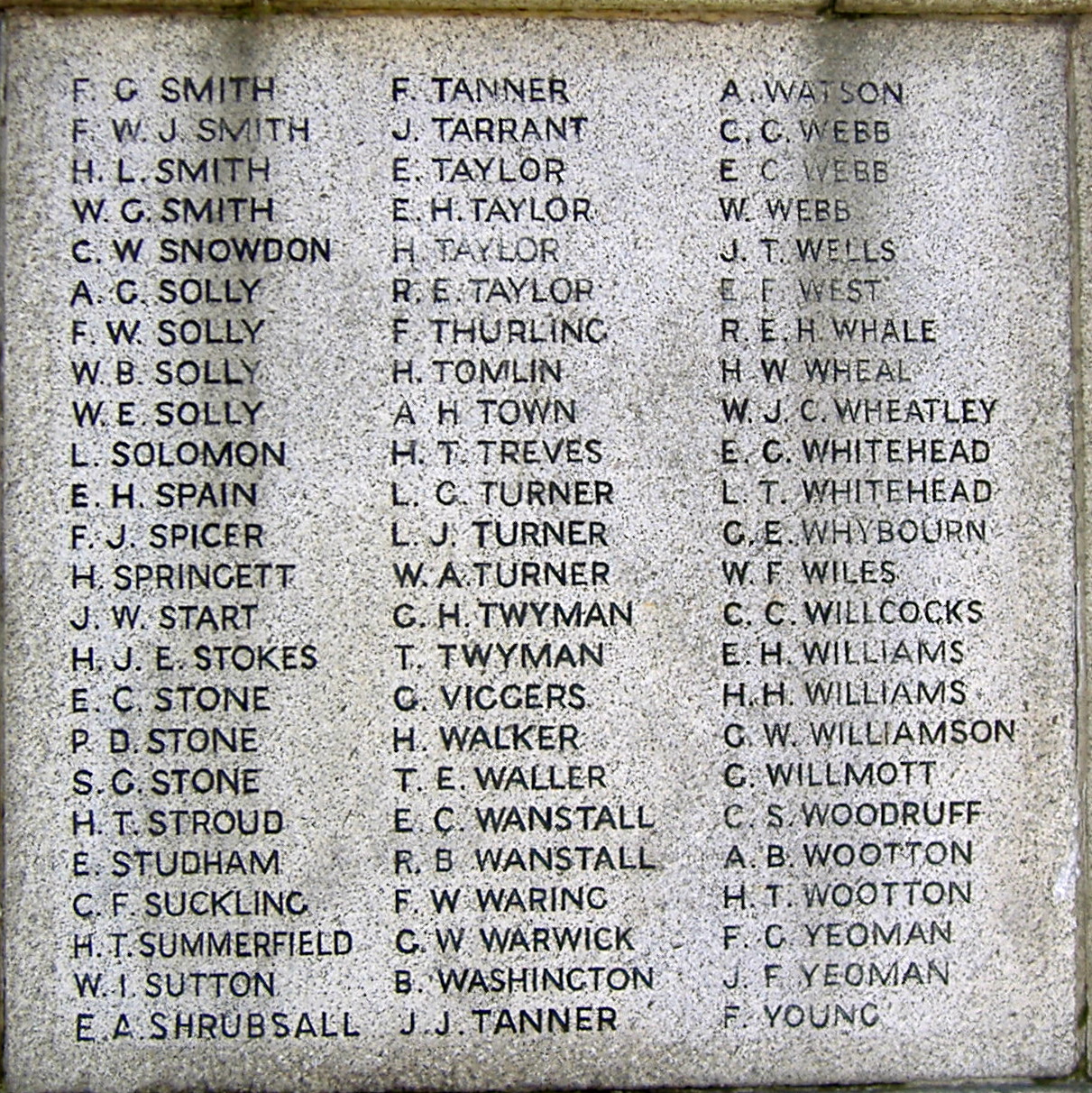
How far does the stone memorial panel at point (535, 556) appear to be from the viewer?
3287 mm

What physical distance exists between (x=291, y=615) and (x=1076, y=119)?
2.60 meters

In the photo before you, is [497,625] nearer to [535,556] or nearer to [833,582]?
[535,556]

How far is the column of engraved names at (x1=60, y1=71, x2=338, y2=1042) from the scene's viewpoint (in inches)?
129

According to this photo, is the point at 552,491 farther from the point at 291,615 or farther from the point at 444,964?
the point at 444,964

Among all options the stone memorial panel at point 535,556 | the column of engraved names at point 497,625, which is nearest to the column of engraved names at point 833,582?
the stone memorial panel at point 535,556

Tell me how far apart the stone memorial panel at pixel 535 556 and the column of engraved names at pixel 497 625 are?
0.04 ft

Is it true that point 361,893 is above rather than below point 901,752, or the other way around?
below

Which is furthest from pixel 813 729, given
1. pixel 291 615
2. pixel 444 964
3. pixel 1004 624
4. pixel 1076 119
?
pixel 1076 119

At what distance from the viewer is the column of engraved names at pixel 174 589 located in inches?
129

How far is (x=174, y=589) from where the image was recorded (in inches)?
130

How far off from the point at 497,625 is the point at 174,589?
89cm

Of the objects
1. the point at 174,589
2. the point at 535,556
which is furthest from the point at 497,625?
the point at 174,589

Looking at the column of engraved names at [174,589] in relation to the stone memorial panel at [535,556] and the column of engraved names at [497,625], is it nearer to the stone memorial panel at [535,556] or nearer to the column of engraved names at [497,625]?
the stone memorial panel at [535,556]

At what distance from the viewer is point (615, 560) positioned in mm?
3330
